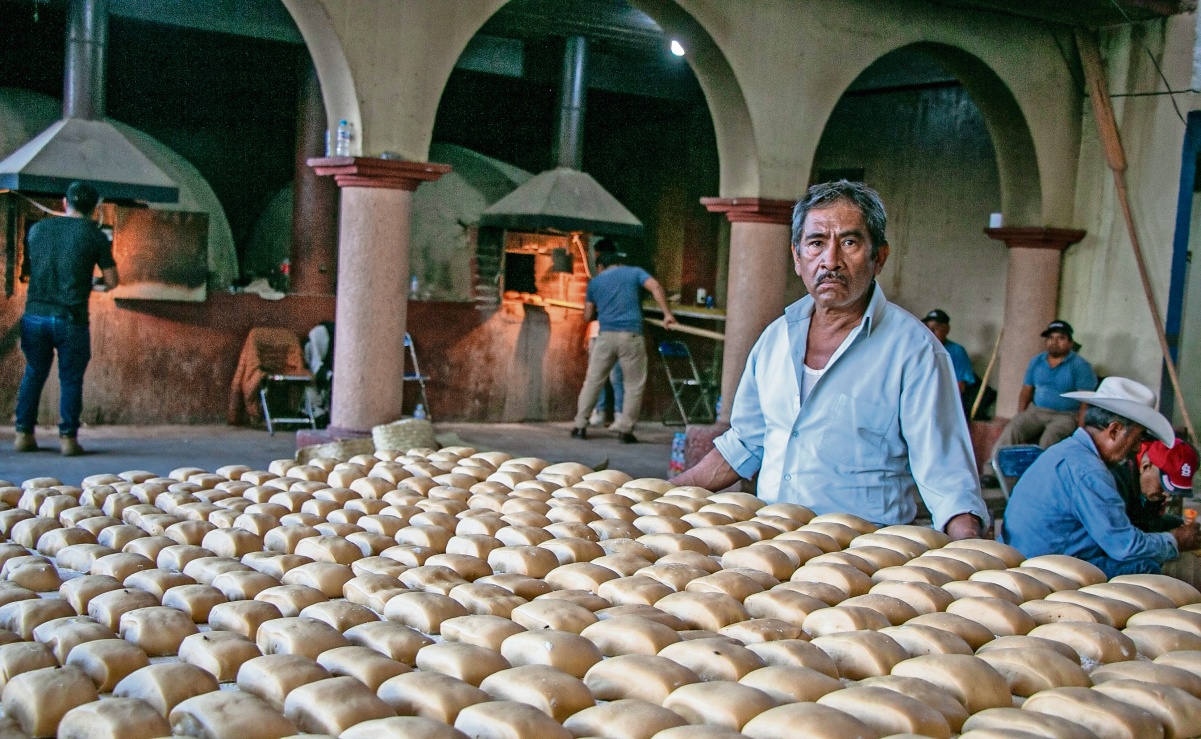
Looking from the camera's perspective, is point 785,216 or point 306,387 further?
point 306,387

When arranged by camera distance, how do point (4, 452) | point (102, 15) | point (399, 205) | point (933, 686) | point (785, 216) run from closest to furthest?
point (933, 686)
point (399, 205)
point (4, 452)
point (785, 216)
point (102, 15)

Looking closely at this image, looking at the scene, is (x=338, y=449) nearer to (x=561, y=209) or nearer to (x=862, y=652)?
(x=862, y=652)

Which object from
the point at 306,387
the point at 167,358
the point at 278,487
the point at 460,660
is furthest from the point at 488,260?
the point at 460,660

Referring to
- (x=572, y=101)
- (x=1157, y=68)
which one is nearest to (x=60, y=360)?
(x=572, y=101)

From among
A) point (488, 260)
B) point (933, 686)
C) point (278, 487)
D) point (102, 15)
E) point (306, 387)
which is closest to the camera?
point (933, 686)

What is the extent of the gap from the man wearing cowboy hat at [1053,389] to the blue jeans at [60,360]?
5913 mm

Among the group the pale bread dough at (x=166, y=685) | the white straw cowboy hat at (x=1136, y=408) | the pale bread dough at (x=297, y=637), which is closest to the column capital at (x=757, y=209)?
the white straw cowboy hat at (x=1136, y=408)

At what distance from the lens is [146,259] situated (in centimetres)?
873

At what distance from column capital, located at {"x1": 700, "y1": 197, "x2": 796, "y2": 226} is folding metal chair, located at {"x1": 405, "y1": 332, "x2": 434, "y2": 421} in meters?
3.04

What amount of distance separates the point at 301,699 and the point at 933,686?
0.81 meters

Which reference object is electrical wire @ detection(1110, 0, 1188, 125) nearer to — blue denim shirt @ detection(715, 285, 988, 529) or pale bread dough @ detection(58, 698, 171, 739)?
blue denim shirt @ detection(715, 285, 988, 529)

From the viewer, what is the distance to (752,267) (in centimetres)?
798

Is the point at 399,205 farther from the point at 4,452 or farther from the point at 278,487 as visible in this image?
the point at 278,487

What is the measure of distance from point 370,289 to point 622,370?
3.44 m
